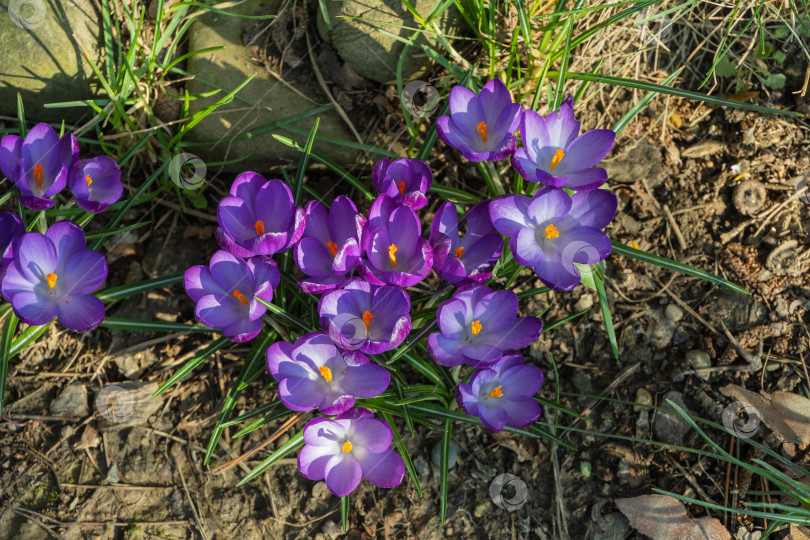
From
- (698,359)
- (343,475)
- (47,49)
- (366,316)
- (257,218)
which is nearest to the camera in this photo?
(366,316)

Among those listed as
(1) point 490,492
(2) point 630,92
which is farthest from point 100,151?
(2) point 630,92

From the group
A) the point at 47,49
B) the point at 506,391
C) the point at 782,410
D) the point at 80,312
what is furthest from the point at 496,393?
the point at 47,49

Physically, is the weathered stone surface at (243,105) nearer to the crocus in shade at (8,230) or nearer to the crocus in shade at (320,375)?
the crocus in shade at (8,230)

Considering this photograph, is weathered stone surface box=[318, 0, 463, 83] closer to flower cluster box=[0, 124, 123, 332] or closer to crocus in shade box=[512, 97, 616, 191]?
crocus in shade box=[512, 97, 616, 191]

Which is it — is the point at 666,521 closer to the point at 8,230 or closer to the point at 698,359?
the point at 698,359

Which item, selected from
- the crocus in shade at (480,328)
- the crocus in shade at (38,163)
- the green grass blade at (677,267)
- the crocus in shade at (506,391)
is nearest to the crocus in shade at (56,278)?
the crocus in shade at (38,163)

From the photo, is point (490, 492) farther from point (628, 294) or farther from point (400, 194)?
point (400, 194)

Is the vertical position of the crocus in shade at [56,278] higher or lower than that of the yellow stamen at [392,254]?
lower
